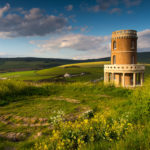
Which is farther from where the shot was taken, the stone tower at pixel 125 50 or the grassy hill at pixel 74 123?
the stone tower at pixel 125 50

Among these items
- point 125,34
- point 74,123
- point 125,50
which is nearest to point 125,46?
point 125,50

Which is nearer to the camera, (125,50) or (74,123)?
(74,123)

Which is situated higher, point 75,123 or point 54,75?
point 75,123

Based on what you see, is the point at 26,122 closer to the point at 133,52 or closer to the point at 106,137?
the point at 106,137

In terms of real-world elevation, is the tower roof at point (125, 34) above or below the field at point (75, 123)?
above

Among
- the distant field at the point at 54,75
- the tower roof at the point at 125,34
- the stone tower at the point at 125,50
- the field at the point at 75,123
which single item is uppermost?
the tower roof at the point at 125,34

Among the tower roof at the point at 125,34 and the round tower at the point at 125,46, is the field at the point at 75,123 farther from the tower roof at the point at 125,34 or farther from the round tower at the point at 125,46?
the tower roof at the point at 125,34

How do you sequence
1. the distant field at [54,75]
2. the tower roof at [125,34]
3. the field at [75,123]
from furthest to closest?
the distant field at [54,75] → the tower roof at [125,34] → the field at [75,123]

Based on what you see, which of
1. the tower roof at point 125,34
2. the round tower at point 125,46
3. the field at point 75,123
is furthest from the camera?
the round tower at point 125,46

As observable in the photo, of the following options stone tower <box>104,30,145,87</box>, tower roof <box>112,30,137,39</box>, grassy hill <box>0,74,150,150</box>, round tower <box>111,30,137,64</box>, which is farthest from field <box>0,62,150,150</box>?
tower roof <box>112,30,137,39</box>

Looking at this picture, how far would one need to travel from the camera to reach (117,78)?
30016mm

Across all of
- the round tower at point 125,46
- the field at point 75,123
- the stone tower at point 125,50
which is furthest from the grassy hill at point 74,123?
the round tower at point 125,46

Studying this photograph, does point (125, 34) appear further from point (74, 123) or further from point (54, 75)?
point (54, 75)

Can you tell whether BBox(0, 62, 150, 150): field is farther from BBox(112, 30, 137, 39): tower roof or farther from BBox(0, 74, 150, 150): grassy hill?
BBox(112, 30, 137, 39): tower roof
